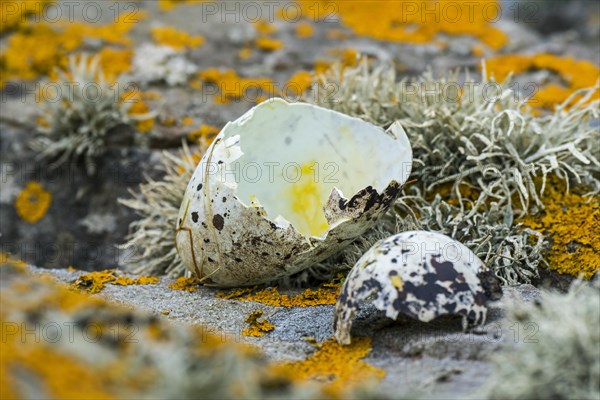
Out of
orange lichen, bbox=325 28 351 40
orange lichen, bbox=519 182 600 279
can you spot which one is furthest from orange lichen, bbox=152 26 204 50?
orange lichen, bbox=519 182 600 279

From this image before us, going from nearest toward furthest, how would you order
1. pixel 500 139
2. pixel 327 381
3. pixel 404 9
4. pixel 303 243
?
1. pixel 327 381
2. pixel 303 243
3. pixel 500 139
4. pixel 404 9

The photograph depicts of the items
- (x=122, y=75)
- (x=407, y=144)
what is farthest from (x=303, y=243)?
(x=122, y=75)

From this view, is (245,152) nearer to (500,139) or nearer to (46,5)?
(500,139)

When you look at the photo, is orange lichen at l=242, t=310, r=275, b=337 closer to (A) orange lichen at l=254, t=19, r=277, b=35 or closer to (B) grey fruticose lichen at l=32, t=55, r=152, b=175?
(B) grey fruticose lichen at l=32, t=55, r=152, b=175

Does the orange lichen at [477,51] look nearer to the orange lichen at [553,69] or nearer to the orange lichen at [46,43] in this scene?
the orange lichen at [553,69]

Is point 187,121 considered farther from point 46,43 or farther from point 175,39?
point 46,43

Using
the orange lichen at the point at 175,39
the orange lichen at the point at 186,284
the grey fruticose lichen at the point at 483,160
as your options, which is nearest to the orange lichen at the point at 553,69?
the grey fruticose lichen at the point at 483,160

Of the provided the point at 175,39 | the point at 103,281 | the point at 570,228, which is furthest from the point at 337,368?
the point at 175,39
